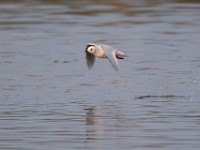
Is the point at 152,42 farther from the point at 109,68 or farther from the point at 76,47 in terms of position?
the point at 109,68

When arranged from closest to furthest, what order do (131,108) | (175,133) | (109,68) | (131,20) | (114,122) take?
(175,133), (114,122), (131,108), (109,68), (131,20)

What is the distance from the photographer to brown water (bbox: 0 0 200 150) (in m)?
9.48

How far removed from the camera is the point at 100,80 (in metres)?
13.2

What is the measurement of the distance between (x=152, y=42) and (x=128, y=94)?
193 inches

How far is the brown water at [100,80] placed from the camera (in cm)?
948

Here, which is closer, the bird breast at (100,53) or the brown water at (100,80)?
the brown water at (100,80)

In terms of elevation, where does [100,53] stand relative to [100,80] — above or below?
above

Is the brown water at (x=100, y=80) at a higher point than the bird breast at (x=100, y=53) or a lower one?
lower

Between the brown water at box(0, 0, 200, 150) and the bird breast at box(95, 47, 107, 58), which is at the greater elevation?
the bird breast at box(95, 47, 107, 58)

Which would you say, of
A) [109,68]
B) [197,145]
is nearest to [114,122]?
[197,145]

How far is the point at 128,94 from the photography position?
11992 mm

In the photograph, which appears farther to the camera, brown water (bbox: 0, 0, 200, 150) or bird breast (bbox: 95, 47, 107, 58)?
bird breast (bbox: 95, 47, 107, 58)

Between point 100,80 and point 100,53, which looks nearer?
point 100,53

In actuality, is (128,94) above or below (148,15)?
above
